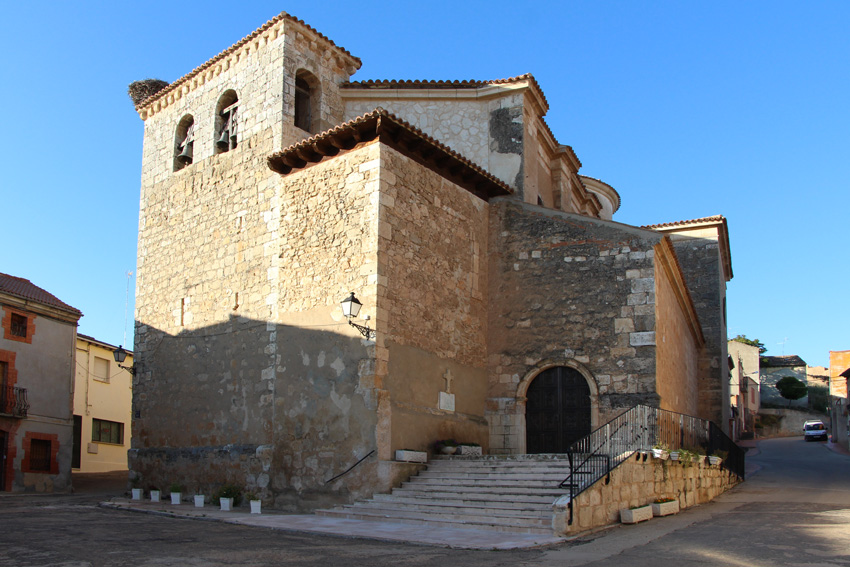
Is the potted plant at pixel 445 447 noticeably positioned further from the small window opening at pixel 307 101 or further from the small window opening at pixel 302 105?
the small window opening at pixel 302 105

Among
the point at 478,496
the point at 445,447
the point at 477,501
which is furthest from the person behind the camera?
the point at 445,447

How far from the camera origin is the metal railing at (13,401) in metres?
21.6

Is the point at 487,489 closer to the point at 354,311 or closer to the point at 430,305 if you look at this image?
the point at 354,311

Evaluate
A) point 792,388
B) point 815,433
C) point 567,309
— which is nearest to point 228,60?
point 567,309

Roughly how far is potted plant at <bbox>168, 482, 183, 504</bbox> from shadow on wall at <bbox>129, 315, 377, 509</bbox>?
0.44 ft

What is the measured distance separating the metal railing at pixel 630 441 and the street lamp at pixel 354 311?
3998 millimetres

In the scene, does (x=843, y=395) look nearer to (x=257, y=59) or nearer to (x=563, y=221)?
(x=563, y=221)

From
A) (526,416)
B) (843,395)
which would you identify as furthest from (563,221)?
(843,395)

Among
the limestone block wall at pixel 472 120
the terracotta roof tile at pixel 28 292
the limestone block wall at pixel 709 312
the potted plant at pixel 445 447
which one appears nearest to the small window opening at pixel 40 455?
the terracotta roof tile at pixel 28 292

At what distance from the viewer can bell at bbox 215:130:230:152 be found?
17375mm

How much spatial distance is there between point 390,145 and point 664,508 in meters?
7.93

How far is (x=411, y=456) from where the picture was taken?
1321 centimetres

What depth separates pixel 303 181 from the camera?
599 inches

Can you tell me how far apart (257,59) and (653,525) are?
1249 cm
